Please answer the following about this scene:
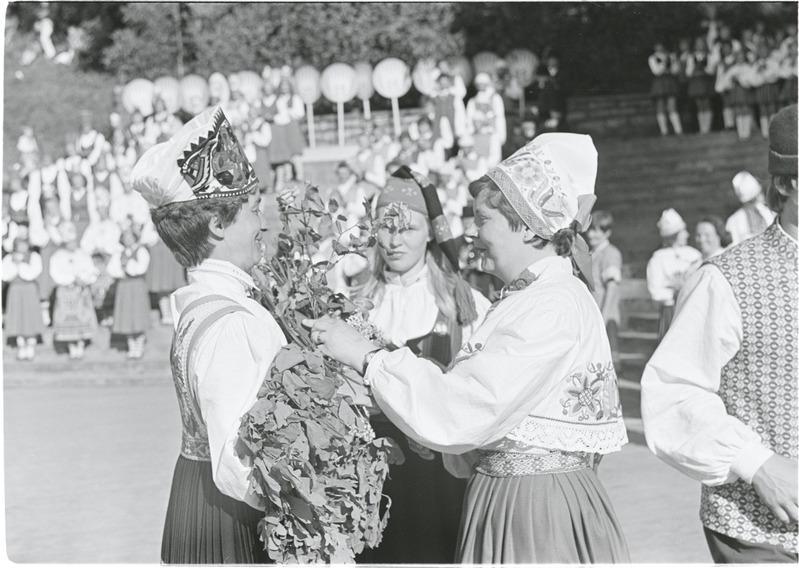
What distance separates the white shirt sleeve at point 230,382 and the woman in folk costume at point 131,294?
12357 millimetres

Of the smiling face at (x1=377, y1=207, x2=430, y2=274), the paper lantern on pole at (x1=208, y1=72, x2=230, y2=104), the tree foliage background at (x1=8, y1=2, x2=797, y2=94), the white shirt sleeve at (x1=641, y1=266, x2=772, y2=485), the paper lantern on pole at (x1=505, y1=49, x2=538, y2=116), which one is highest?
the tree foliage background at (x1=8, y1=2, x2=797, y2=94)

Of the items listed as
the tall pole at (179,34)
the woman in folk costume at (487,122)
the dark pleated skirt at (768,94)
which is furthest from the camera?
the tall pole at (179,34)

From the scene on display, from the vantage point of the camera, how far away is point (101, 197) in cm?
1908

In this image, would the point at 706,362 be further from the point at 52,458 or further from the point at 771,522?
the point at 52,458

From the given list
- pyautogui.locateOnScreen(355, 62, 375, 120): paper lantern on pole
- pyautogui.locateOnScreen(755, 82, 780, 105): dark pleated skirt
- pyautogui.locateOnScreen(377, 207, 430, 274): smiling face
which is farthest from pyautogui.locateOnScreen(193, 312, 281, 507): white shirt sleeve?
pyautogui.locateOnScreen(355, 62, 375, 120): paper lantern on pole

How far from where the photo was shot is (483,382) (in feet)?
9.70

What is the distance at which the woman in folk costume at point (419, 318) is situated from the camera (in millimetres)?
4445

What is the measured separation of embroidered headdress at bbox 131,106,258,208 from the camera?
3.07 metres

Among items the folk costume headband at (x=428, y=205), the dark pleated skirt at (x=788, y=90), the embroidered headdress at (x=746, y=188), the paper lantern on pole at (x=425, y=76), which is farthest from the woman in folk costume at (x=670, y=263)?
the paper lantern on pole at (x=425, y=76)

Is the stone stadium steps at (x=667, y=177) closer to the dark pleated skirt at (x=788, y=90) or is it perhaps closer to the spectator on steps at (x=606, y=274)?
the dark pleated skirt at (x=788, y=90)

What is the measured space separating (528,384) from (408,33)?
2277cm

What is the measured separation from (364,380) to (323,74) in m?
20.8

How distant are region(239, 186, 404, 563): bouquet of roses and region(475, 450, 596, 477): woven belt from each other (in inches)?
10.6

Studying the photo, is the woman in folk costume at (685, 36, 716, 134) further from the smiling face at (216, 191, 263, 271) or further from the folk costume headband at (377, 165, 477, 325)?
the smiling face at (216, 191, 263, 271)
